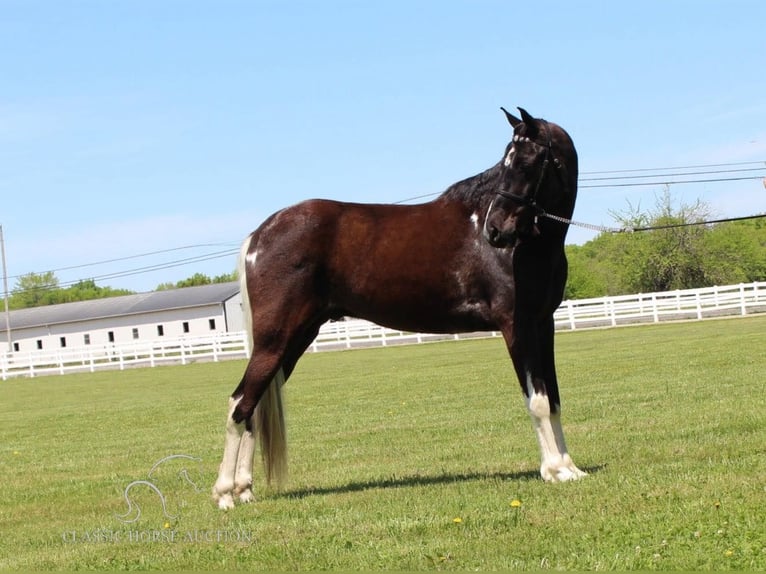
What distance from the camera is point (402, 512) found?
7.00 metres

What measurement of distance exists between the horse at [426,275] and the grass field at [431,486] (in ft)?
2.35

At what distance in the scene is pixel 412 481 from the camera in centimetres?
877

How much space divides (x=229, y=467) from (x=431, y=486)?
5.40 feet

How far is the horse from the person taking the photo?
313 inches

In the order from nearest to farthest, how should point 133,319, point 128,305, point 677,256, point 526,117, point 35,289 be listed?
point 526,117
point 677,256
point 133,319
point 128,305
point 35,289

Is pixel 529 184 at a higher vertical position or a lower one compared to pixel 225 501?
higher

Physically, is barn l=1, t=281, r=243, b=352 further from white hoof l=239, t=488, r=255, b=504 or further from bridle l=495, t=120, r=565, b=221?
Result: bridle l=495, t=120, r=565, b=221

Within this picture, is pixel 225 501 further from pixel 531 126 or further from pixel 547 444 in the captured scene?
pixel 531 126

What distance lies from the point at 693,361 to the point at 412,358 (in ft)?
48.6

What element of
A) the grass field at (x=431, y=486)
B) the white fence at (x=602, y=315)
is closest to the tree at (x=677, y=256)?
the white fence at (x=602, y=315)

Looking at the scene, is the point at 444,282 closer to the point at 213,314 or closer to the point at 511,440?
the point at 511,440

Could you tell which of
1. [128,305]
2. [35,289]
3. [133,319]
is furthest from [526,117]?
[35,289]

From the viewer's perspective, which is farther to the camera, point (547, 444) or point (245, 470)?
point (245, 470)

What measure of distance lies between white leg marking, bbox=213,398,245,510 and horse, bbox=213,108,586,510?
0.4 inches
